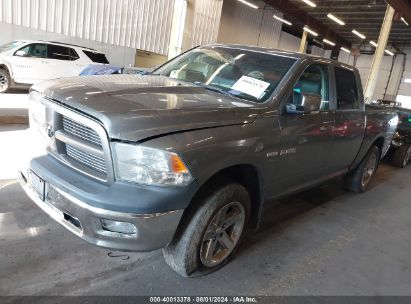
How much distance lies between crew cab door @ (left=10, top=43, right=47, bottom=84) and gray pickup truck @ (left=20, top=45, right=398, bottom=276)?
8099mm

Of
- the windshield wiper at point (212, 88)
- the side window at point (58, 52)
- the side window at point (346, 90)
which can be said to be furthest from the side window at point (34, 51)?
the side window at point (346, 90)

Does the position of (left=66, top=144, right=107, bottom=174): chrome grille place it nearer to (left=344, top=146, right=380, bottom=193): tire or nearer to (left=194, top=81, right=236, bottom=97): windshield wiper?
(left=194, top=81, right=236, bottom=97): windshield wiper

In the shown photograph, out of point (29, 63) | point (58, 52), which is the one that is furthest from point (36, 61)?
point (58, 52)

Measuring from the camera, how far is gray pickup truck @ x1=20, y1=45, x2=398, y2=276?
214cm

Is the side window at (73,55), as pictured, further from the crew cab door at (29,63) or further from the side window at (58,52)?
the crew cab door at (29,63)

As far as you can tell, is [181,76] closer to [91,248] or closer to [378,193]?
[91,248]

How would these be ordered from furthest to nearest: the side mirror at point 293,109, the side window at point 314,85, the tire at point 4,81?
the tire at point 4,81 → the side window at point 314,85 → the side mirror at point 293,109

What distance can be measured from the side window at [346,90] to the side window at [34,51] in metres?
9.13

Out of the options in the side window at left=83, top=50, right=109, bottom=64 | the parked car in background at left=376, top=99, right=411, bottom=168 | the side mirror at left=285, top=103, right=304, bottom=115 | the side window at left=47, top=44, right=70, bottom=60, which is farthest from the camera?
the side window at left=83, top=50, right=109, bottom=64

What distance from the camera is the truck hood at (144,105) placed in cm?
213

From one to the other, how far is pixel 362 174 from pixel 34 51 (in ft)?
30.9

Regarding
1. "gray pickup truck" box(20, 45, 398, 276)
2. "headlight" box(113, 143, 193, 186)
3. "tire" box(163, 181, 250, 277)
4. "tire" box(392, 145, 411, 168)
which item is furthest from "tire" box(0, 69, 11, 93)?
"tire" box(392, 145, 411, 168)

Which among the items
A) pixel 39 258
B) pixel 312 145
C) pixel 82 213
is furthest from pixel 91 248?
pixel 312 145

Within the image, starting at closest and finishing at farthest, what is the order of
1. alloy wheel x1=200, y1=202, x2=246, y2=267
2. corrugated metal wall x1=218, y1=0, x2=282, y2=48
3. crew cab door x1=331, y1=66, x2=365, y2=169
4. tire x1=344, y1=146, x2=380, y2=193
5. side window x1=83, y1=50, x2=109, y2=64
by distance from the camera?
alloy wheel x1=200, y1=202, x2=246, y2=267 < crew cab door x1=331, y1=66, x2=365, y2=169 < tire x1=344, y1=146, x2=380, y2=193 < side window x1=83, y1=50, x2=109, y2=64 < corrugated metal wall x1=218, y1=0, x2=282, y2=48
